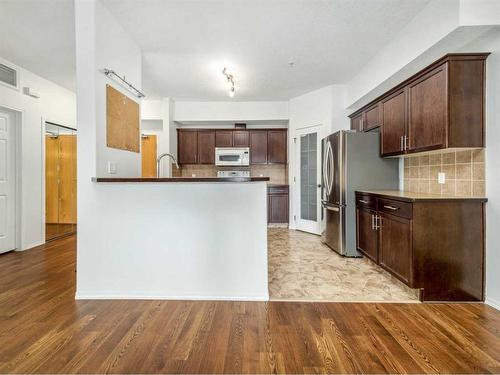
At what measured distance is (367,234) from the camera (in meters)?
3.35

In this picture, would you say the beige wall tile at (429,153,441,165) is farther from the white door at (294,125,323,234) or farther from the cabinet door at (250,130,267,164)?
the cabinet door at (250,130,267,164)

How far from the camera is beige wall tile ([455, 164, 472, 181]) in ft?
8.29

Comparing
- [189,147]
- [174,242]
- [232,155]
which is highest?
[189,147]

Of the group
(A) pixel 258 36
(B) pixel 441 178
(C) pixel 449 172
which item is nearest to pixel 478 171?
(C) pixel 449 172

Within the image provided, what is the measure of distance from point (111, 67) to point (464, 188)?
3.54 metres

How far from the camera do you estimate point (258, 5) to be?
8.49 feet

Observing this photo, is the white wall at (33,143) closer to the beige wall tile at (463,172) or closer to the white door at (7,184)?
the white door at (7,184)

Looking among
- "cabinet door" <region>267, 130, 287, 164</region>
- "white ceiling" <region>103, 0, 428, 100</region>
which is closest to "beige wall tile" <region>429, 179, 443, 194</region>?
"white ceiling" <region>103, 0, 428, 100</region>

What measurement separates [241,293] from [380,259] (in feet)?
5.22

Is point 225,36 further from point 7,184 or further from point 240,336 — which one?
point 7,184

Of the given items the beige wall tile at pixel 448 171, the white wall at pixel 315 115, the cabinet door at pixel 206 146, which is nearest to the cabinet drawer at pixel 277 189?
the white wall at pixel 315 115

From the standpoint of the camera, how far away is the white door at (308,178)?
5066 millimetres

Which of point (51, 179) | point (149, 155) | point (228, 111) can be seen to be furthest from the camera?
point (149, 155)

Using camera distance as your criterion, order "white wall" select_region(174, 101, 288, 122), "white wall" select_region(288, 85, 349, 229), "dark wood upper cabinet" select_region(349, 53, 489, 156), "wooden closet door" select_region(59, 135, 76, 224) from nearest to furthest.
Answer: "dark wood upper cabinet" select_region(349, 53, 489, 156)
"white wall" select_region(288, 85, 349, 229)
"wooden closet door" select_region(59, 135, 76, 224)
"white wall" select_region(174, 101, 288, 122)
